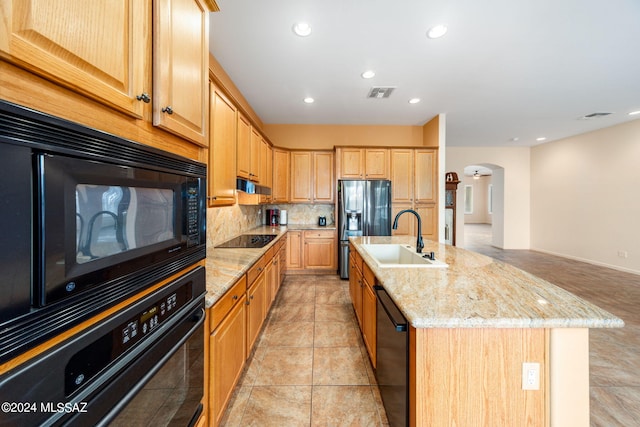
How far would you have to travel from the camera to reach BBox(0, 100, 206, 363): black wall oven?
1.40ft

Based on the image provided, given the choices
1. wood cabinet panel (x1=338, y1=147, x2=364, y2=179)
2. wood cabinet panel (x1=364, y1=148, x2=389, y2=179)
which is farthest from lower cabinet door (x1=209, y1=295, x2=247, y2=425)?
wood cabinet panel (x1=364, y1=148, x2=389, y2=179)

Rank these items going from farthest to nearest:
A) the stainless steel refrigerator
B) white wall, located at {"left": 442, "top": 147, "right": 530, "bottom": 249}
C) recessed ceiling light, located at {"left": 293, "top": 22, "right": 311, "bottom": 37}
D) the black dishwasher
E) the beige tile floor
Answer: white wall, located at {"left": 442, "top": 147, "right": 530, "bottom": 249} < the stainless steel refrigerator < recessed ceiling light, located at {"left": 293, "top": 22, "right": 311, "bottom": 37} < the beige tile floor < the black dishwasher

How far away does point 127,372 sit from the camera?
696mm

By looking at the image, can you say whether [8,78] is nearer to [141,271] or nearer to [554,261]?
[141,271]

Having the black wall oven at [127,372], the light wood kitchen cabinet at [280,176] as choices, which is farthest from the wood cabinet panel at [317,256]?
the black wall oven at [127,372]

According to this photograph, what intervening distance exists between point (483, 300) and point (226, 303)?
4.39 ft

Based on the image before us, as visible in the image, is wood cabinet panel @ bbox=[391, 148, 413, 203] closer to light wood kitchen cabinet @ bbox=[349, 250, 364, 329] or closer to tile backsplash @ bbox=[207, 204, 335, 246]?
tile backsplash @ bbox=[207, 204, 335, 246]

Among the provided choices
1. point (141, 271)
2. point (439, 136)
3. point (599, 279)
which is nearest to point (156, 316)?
point (141, 271)

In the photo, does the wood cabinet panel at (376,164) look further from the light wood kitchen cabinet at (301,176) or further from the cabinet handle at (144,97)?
the cabinet handle at (144,97)

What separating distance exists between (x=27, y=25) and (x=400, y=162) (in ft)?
15.4

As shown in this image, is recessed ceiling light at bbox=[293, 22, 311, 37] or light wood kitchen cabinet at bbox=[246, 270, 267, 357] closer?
light wood kitchen cabinet at bbox=[246, 270, 267, 357]

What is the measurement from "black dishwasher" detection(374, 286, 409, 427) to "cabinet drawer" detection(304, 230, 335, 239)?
3.01 m

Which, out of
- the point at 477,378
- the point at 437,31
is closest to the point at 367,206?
the point at 437,31

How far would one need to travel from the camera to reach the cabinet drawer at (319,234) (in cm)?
466
